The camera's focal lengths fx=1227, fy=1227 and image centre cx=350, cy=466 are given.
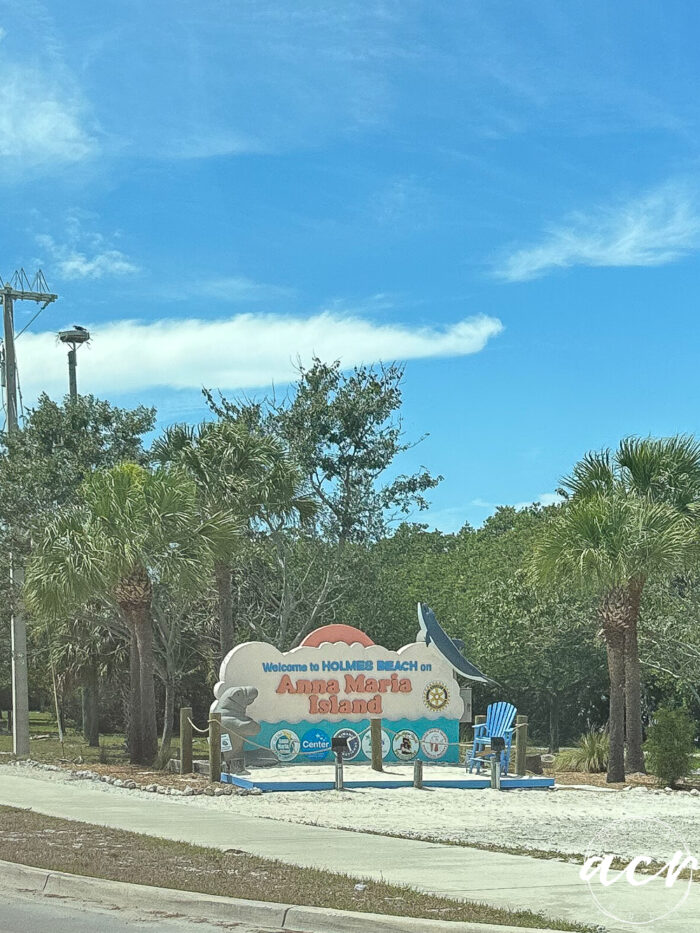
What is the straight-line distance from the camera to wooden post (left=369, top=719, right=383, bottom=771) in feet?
76.6

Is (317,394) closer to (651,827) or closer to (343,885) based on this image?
(651,827)

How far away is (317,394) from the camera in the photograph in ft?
111

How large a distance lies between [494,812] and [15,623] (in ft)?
54.4

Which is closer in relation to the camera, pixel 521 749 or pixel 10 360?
pixel 521 749

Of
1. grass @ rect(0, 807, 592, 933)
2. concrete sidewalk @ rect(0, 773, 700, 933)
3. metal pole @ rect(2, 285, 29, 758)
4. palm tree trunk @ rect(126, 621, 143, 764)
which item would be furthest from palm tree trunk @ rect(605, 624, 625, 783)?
metal pole @ rect(2, 285, 29, 758)

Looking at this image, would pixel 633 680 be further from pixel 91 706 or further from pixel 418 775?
pixel 91 706

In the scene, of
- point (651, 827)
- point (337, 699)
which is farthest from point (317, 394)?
point (651, 827)

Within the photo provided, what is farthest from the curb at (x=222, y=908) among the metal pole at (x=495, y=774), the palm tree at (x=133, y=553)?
the palm tree at (x=133, y=553)

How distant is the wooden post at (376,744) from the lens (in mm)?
23344

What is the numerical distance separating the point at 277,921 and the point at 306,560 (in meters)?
25.9

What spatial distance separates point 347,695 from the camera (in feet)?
82.5

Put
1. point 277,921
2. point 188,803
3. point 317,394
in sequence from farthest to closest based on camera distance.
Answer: point 317,394, point 188,803, point 277,921

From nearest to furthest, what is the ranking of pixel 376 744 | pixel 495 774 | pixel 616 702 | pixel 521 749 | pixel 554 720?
pixel 495 774 → pixel 521 749 → pixel 376 744 → pixel 616 702 → pixel 554 720

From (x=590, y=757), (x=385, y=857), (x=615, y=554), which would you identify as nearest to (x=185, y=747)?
(x=615, y=554)
